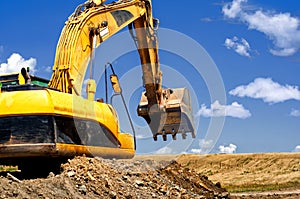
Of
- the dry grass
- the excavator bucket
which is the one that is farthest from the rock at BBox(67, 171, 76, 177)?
the dry grass

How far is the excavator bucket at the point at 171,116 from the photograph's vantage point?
14938 mm

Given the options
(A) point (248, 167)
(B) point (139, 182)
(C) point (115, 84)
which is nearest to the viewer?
(B) point (139, 182)

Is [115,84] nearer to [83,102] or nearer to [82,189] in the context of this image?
[83,102]

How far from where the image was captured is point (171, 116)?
49.1ft

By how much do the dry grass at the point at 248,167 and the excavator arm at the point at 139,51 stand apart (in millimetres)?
12952

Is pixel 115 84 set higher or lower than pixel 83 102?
higher

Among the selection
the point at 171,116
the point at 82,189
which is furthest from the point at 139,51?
the point at 82,189

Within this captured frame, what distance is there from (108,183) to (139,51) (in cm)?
596

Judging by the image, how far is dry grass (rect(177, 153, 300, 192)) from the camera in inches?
1123

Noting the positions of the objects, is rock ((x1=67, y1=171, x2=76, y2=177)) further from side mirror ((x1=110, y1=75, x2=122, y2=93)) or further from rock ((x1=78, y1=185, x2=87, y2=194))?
side mirror ((x1=110, y1=75, x2=122, y2=93))

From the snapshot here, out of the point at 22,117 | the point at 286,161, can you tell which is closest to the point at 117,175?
the point at 22,117

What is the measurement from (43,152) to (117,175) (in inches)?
63.1

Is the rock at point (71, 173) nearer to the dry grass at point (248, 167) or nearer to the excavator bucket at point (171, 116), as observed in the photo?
the excavator bucket at point (171, 116)

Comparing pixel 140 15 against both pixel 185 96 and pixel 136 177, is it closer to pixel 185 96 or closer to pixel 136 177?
pixel 185 96
